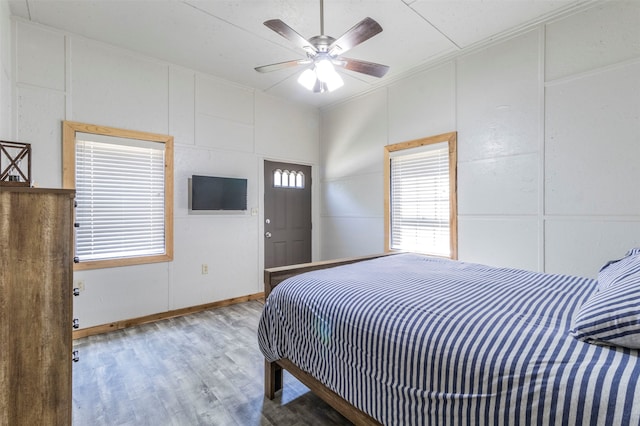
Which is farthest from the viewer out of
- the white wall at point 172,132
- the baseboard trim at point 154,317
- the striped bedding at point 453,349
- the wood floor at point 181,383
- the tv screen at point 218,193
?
the tv screen at point 218,193

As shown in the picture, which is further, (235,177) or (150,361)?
(235,177)

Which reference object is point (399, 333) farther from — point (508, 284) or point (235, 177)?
point (235, 177)

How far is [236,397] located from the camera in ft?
6.67

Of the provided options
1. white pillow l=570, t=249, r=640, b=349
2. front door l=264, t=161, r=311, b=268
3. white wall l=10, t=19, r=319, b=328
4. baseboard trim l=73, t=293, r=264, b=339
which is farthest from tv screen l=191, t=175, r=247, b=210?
white pillow l=570, t=249, r=640, b=349

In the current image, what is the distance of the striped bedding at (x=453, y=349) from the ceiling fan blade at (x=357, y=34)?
1688mm

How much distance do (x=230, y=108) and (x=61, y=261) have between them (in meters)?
3.21

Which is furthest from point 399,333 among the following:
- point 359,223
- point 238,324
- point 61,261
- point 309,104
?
point 309,104

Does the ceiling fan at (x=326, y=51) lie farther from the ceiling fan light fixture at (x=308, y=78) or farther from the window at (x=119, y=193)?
the window at (x=119, y=193)

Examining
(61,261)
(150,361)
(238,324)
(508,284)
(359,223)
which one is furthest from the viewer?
(359,223)

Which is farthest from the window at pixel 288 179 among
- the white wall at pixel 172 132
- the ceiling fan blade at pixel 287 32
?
the ceiling fan blade at pixel 287 32

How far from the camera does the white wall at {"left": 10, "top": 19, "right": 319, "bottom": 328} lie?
2.86 meters

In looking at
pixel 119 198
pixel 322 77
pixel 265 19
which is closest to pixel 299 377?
pixel 322 77

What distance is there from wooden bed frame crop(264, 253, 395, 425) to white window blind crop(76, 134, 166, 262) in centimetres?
217

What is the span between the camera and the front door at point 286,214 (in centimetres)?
454
